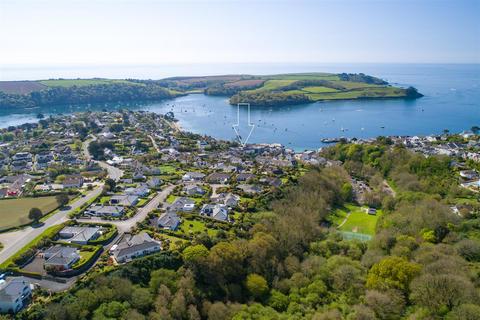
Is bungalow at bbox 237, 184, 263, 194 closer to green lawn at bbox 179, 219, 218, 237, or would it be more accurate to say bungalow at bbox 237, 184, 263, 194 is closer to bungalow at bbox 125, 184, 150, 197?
green lawn at bbox 179, 219, 218, 237

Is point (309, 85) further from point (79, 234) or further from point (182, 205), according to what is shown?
point (79, 234)

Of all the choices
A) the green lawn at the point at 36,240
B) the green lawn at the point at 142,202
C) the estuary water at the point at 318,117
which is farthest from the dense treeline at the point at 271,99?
the green lawn at the point at 36,240

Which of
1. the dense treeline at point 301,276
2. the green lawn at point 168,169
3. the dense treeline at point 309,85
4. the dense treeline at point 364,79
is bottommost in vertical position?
the dense treeline at point 301,276

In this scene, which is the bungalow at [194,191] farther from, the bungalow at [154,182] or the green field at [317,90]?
the green field at [317,90]

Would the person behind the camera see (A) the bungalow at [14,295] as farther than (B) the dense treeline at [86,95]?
No

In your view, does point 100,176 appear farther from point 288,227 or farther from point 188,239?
point 288,227

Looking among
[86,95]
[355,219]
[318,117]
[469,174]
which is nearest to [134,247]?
[355,219]
